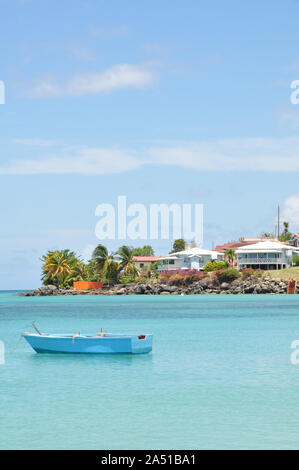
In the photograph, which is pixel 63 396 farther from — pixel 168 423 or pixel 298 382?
pixel 298 382

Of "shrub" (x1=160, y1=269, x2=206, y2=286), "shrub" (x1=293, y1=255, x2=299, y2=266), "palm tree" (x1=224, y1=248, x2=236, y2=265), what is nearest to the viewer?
"shrub" (x1=160, y1=269, x2=206, y2=286)

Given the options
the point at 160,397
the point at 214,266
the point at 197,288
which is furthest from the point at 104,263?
the point at 160,397

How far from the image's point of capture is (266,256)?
107 meters

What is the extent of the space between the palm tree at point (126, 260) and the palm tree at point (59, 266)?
37.3ft

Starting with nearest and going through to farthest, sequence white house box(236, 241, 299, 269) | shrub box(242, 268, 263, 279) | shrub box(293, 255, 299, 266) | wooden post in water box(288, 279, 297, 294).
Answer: wooden post in water box(288, 279, 297, 294)
shrub box(242, 268, 263, 279)
white house box(236, 241, 299, 269)
shrub box(293, 255, 299, 266)

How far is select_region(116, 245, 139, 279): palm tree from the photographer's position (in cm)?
11148

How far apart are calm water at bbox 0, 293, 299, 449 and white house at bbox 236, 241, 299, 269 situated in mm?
69991

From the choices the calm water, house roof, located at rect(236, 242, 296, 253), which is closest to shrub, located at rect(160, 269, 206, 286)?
house roof, located at rect(236, 242, 296, 253)

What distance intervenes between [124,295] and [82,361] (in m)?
80.6

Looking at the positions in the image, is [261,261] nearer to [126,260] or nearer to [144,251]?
[126,260]

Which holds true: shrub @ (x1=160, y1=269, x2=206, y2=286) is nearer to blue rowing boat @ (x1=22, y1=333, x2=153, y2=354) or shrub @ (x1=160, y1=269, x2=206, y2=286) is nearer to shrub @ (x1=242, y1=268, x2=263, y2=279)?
shrub @ (x1=242, y1=268, x2=263, y2=279)
